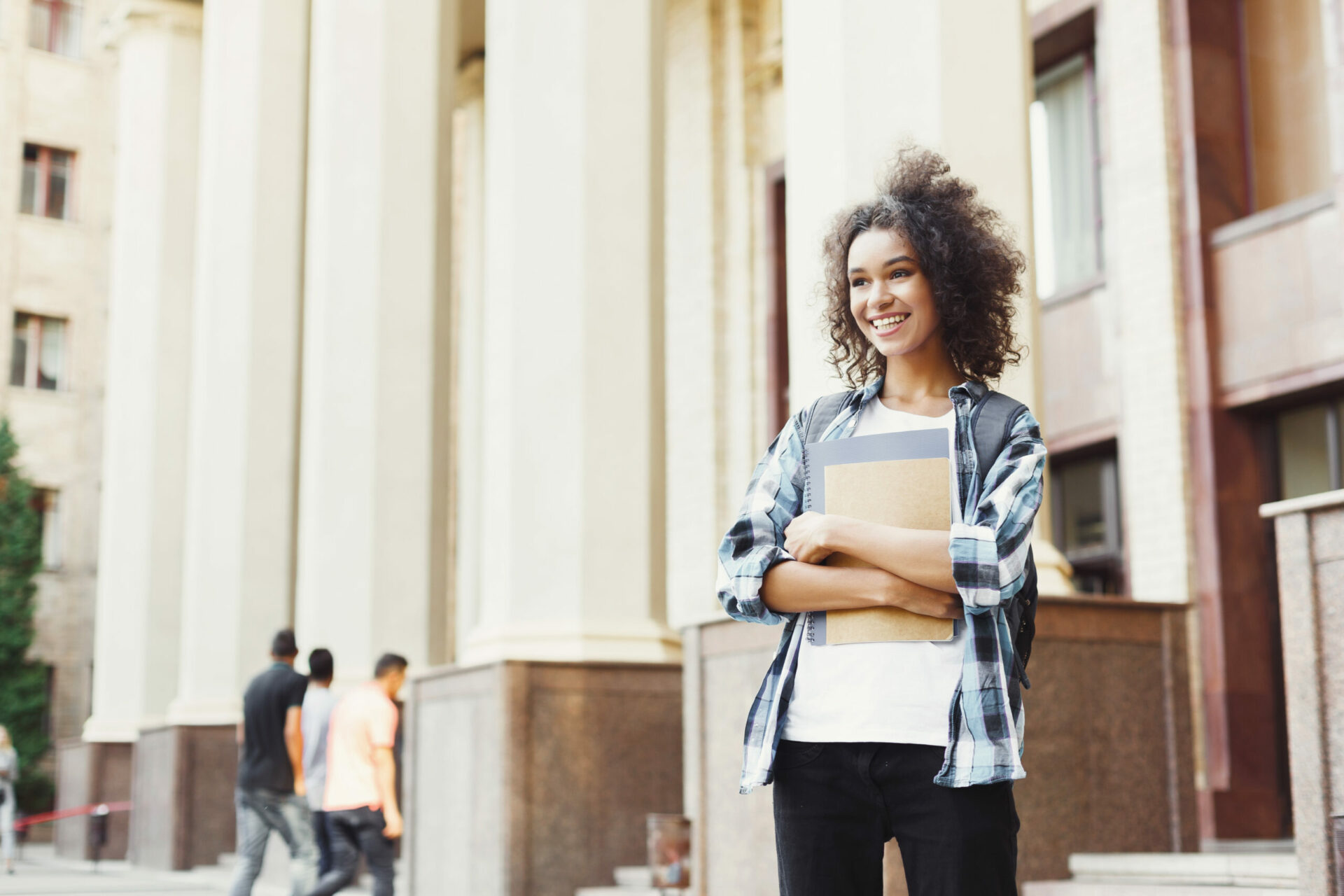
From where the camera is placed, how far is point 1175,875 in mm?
7250

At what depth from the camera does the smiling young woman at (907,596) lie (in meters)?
2.91

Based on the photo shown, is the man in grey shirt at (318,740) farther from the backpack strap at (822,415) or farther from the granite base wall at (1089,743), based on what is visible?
the backpack strap at (822,415)

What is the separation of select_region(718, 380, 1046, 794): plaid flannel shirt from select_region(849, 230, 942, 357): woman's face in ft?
0.43

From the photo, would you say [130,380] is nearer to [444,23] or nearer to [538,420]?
[444,23]

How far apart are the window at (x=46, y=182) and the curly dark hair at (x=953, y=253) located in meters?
37.0

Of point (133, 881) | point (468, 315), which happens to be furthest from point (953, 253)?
point (468, 315)

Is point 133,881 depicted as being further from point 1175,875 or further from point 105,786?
point 1175,875

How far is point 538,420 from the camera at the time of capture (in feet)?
37.6

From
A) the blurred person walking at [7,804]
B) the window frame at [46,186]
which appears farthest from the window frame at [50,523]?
the blurred person walking at [7,804]

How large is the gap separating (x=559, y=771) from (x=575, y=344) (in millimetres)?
2847

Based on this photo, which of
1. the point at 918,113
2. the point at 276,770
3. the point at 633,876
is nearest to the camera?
the point at 918,113

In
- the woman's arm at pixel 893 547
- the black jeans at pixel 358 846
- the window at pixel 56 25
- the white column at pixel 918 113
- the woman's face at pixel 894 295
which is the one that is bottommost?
the black jeans at pixel 358 846

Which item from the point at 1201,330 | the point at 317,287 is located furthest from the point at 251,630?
the point at 1201,330

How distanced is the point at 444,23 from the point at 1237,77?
23.4 feet
